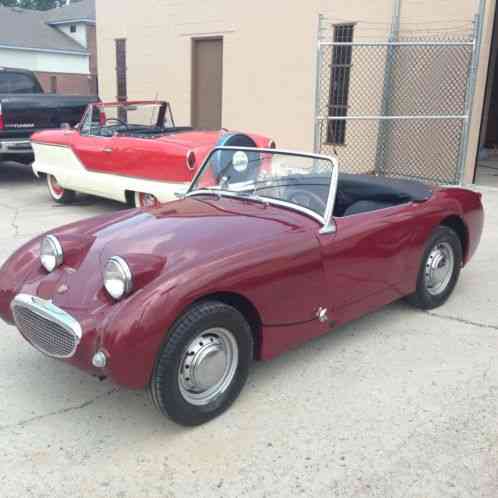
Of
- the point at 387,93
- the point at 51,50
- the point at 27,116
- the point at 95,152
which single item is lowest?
the point at 95,152

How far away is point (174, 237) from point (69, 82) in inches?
1450

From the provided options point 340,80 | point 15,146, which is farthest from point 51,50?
point 340,80

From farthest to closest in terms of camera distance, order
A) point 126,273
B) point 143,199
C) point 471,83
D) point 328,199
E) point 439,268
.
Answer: point 471,83, point 143,199, point 439,268, point 328,199, point 126,273

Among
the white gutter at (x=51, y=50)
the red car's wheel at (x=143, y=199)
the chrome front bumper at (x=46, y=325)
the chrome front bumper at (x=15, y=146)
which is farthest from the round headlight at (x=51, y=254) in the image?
the white gutter at (x=51, y=50)

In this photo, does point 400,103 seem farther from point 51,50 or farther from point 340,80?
point 51,50

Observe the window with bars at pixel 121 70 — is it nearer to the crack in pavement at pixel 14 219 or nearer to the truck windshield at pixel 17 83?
the truck windshield at pixel 17 83

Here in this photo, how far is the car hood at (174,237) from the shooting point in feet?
9.73

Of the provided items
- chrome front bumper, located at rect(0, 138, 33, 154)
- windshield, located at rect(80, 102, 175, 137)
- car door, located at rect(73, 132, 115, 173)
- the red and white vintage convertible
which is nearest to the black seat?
the red and white vintage convertible

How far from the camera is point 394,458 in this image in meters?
2.77

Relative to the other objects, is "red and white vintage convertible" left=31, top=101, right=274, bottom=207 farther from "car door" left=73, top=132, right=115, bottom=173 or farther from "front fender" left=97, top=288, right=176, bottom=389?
"front fender" left=97, top=288, right=176, bottom=389

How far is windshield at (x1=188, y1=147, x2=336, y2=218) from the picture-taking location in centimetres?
375

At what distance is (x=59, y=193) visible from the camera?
8.75 metres

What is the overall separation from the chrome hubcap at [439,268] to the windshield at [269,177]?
1170 mm

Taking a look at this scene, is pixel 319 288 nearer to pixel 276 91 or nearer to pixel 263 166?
pixel 263 166
